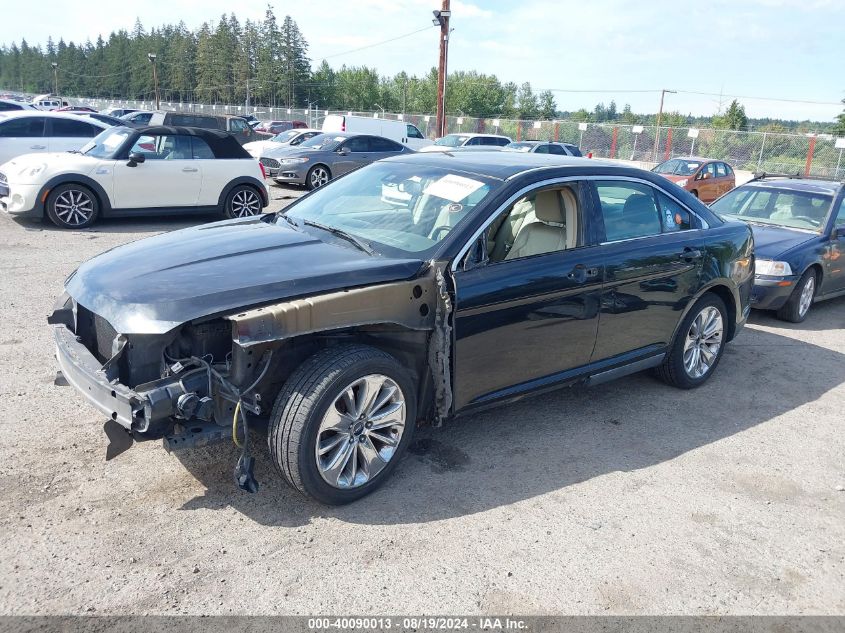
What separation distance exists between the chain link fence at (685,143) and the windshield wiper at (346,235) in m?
26.6

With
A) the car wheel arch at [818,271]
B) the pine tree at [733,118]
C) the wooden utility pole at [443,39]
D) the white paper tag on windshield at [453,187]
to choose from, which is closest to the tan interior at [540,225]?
the white paper tag on windshield at [453,187]

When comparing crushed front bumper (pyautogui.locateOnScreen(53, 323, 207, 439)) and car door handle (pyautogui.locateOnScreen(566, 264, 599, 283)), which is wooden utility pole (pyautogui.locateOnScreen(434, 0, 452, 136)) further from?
crushed front bumper (pyautogui.locateOnScreen(53, 323, 207, 439))

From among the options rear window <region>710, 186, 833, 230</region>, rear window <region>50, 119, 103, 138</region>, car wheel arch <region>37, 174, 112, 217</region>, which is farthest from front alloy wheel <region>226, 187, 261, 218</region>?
rear window <region>710, 186, 833, 230</region>

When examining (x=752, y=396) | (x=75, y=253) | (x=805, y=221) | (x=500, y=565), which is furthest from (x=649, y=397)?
(x=75, y=253)

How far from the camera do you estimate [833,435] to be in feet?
15.8

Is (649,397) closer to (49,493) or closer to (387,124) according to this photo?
(49,493)

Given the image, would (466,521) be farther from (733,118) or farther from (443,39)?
(733,118)

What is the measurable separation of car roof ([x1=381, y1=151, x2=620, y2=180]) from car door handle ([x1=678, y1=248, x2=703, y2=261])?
0.70 m

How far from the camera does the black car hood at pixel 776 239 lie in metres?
7.66

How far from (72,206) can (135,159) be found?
1209 millimetres

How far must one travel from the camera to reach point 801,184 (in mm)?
8828

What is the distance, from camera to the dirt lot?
2.87 meters

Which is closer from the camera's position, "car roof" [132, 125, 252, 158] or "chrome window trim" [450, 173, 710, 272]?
"chrome window trim" [450, 173, 710, 272]

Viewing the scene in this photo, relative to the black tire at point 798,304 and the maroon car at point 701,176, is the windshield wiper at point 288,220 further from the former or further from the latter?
the maroon car at point 701,176
